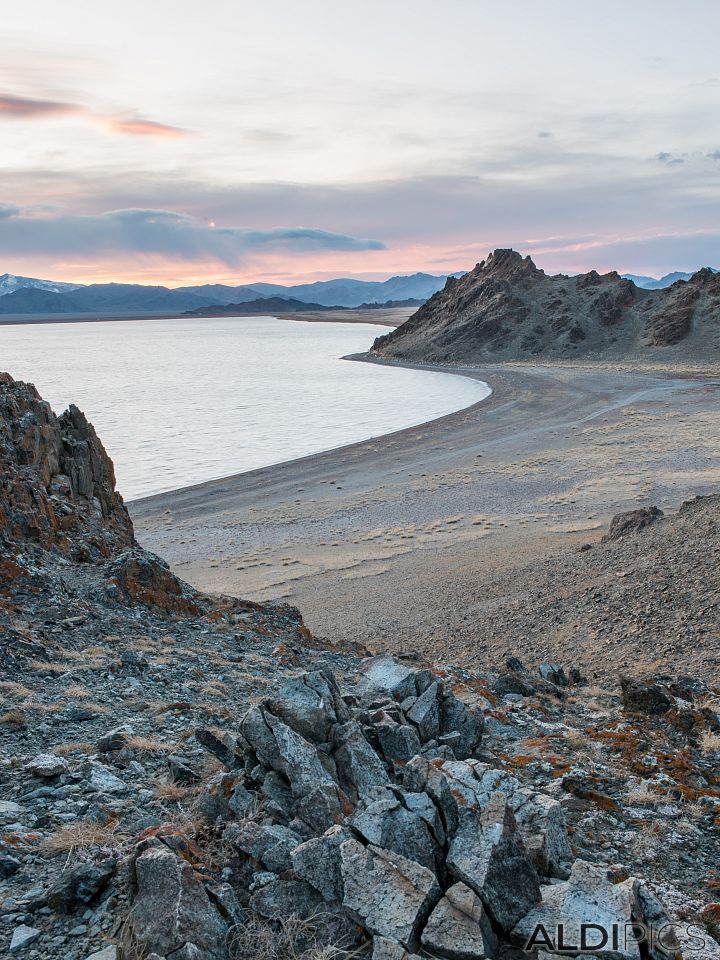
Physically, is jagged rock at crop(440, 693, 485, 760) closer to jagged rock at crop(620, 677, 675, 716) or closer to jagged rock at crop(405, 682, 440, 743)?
jagged rock at crop(405, 682, 440, 743)

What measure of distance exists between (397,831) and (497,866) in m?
0.65

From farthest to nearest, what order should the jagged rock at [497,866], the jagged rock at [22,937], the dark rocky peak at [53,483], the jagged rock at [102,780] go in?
the dark rocky peak at [53,483], the jagged rock at [102,780], the jagged rock at [497,866], the jagged rock at [22,937]

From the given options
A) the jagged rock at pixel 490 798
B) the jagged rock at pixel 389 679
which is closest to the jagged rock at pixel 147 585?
the jagged rock at pixel 389 679

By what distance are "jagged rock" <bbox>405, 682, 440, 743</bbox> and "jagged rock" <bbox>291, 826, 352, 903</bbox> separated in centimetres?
257

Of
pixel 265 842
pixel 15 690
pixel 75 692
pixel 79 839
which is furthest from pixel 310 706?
pixel 15 690

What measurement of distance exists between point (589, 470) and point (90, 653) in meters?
28.6

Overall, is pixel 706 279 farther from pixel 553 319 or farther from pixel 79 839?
pixel 79 839

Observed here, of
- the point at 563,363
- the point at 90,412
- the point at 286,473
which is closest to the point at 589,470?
the point at 286,473

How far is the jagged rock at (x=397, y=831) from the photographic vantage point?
443cm

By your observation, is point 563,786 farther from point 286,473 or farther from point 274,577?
point 286,473

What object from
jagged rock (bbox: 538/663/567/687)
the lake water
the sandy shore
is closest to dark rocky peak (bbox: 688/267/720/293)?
the lake water

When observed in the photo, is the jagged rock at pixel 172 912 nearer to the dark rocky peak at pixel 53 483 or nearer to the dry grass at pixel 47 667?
the dry grass at pixel 47 667

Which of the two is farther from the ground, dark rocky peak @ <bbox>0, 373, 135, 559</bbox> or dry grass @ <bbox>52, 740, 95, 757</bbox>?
dark rocky peak @ <bbox>0, 373, 135, 559</bbox>

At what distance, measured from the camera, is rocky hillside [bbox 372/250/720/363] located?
86.8 m
